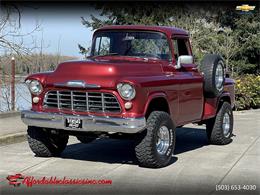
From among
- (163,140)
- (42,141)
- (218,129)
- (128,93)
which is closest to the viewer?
(128,93)

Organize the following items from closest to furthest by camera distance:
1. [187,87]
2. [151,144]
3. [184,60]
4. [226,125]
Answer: [151,144], [184,60], [187,87], [226,125]

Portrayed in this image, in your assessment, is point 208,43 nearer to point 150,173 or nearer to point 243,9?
point 243,9

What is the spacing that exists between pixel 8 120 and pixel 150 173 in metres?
5.63

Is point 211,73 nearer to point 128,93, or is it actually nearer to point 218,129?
point 218,129

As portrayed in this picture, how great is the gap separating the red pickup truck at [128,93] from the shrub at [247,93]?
8.03 m

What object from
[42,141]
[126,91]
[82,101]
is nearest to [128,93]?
[126,91]

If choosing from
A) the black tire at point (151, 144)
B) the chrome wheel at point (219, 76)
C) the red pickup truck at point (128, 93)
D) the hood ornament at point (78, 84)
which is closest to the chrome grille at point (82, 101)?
the red pickup truck at point (128, 93)

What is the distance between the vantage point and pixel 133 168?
7.37m

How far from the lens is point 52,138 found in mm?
8141

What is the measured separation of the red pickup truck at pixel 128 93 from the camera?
7.02 m

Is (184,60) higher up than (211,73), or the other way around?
(184,60)

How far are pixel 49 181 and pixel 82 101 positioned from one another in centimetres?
129

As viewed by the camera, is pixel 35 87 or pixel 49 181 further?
pixel 35 87

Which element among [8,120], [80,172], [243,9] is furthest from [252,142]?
[243,9]
